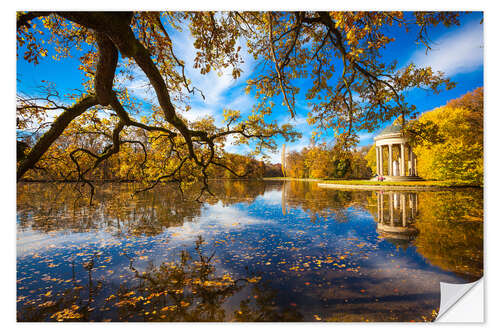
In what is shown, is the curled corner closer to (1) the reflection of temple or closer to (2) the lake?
(2) the lake

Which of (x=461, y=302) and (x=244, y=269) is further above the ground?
(x=244, y=269)

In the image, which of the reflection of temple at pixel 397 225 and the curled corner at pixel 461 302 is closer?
the curled corner at pixel 461 302

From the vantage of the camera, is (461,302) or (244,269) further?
(244,269)

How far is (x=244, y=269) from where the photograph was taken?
356 cm

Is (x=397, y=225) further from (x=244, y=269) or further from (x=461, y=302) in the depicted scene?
(x=244, y=269)

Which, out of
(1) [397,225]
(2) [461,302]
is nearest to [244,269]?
(2) [461,302]

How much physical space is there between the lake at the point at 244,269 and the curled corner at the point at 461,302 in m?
0.09

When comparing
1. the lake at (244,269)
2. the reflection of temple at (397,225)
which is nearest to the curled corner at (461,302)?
the lake at (244,269)

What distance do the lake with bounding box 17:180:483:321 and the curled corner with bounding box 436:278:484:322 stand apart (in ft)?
0.31

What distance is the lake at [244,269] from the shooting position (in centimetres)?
254

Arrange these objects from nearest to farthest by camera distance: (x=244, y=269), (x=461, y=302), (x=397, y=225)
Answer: (x=461, y=302)
(x=244, y=269)
(x=397, y=225)

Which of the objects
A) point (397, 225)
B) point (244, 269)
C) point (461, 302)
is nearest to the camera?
point (461, 302)

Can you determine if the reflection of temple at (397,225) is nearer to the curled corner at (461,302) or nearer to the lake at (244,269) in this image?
the lake at (244,269)

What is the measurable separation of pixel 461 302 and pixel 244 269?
3.14m
